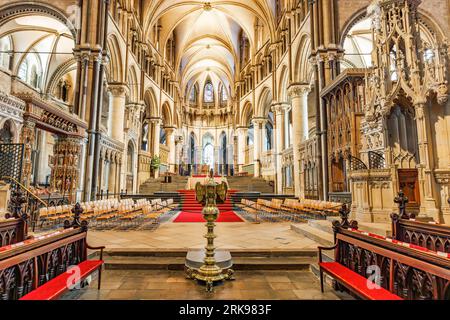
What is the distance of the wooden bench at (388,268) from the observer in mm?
1905

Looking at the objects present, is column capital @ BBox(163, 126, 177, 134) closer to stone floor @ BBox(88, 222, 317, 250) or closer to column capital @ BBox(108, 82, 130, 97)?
column capital @ BBox(108, 82, 130, 97)

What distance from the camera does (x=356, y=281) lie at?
8.59 feet

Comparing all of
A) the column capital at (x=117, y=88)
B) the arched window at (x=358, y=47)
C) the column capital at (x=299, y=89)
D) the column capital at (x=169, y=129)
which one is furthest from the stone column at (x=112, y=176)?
the arched window at (x=358, y=47)

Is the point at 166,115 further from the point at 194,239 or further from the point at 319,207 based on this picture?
the point at 194,239

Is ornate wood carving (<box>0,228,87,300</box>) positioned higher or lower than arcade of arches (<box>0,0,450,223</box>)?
lower

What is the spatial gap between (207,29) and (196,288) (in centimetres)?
3081

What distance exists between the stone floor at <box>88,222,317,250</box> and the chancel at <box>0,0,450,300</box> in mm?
60

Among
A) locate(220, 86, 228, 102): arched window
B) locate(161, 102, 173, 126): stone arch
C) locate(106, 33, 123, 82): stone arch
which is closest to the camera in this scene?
locate(106, 33, 123, 82): stone arch

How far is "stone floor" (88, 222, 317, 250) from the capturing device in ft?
15.8

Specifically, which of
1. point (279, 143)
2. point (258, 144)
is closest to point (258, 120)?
point (258, 144)

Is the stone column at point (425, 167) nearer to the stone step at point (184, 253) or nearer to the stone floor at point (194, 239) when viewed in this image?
the stone floor at point (194, 239)

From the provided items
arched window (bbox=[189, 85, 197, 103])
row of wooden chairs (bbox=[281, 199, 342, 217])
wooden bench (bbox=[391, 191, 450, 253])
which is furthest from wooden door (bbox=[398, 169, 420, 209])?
arched window (bbox=[189, 85, 197, 103])
